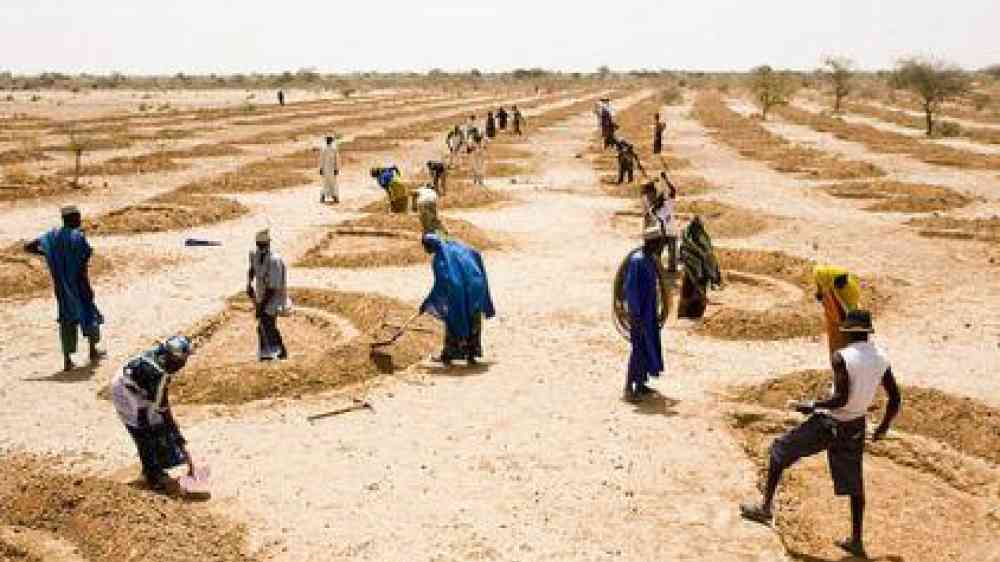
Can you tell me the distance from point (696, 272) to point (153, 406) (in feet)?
30.1

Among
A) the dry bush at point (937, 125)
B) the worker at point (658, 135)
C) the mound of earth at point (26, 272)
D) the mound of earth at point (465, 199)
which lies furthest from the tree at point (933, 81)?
the mound of earth at point (26, 272)

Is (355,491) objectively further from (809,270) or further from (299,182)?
(299,182)

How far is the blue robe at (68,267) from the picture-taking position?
40.1 feet

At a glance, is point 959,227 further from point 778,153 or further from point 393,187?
point 778,153

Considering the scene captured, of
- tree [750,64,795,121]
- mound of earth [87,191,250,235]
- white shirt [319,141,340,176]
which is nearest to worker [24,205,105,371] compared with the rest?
mound of earth [87,191,250,235]

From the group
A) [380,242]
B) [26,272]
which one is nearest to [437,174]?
[380,242]

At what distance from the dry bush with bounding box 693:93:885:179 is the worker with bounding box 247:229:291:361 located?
23.0 meters

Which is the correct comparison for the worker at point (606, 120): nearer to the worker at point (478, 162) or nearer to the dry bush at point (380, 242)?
the worker at point (478, 162)

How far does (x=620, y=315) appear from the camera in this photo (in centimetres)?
1165

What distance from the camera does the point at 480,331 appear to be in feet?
41.4

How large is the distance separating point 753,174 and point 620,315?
22426mm

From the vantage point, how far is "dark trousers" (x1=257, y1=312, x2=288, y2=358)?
12.5 meters

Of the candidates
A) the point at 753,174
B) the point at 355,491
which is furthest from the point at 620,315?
the point at 753,174

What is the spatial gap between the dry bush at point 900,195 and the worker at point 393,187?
38.7 feet
